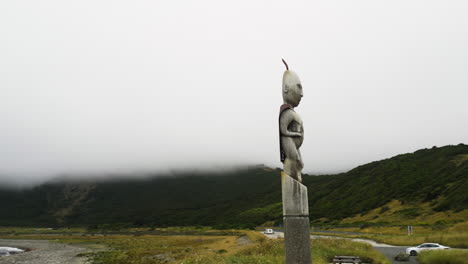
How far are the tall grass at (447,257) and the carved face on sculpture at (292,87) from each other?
44.3 ft

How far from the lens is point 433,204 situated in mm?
69625

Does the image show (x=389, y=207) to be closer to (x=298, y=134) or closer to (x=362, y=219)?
(x=362, y=219)

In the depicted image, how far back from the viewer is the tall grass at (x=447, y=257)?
59.4 feet

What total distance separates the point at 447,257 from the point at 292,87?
14.6 m

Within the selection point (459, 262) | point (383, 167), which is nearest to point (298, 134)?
point (459, 262)

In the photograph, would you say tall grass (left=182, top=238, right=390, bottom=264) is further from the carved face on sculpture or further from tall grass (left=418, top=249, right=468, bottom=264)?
the carved face on sculpture

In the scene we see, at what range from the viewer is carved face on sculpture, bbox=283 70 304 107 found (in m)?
10.3

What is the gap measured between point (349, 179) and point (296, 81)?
13382cm

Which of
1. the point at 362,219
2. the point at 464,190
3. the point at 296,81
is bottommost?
the point at 362,219

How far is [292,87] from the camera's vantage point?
10.3m

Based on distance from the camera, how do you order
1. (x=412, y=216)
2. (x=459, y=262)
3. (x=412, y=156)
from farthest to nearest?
(x=412, y=156) < (x=412, y=216) < (x=459, y=262)

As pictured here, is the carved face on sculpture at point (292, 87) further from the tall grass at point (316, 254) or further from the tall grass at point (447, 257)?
the tall grass at point (447, 257)

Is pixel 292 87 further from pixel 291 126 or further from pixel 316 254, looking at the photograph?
pixel 316 254

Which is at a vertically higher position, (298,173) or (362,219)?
(298,173)
